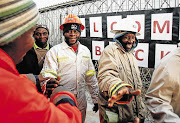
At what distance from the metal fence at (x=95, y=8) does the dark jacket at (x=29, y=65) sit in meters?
1.62

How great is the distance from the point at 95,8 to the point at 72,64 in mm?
1815

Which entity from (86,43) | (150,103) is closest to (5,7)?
(150,103)

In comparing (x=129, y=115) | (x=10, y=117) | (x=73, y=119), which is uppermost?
(x=10, y=117)

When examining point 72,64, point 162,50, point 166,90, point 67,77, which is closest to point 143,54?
point 162,50

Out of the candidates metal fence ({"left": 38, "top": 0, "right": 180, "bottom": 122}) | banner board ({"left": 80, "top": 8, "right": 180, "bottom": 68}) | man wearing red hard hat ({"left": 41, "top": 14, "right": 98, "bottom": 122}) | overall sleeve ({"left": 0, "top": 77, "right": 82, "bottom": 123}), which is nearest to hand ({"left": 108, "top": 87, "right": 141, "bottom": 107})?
overall sleeve ({"left": 0, "top": 77, "right": 82, "bottom": 123})

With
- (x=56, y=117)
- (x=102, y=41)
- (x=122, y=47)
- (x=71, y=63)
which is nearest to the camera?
(x=56, y=117)

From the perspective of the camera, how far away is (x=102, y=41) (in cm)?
376

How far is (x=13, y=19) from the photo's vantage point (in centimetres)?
75

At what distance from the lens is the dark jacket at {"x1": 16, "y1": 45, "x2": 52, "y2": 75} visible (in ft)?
9.66

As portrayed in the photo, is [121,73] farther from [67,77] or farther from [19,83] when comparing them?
[19,83]

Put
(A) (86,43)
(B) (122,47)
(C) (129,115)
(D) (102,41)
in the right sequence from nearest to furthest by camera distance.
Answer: (C) (129,115) < (B) (122,47) < (D) (102,41) < (A) (86,43)

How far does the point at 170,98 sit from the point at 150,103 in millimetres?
201

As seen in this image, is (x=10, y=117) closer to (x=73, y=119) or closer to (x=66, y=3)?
(x=73, y=119)

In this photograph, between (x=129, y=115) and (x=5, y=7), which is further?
(x=129, y=115)
